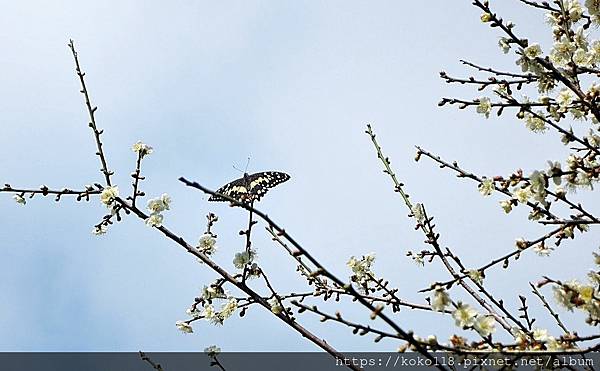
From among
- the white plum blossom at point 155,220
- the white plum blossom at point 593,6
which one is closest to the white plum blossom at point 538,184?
the white plum blossom at point 593,6

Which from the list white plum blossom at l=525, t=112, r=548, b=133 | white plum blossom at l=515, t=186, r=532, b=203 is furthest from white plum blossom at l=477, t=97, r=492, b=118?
white plum blossom at l=515, t=186, r=532, b=203

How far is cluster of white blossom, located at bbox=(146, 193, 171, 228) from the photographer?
3.15 metres

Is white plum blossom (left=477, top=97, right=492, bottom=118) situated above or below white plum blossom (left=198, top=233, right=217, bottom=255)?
above

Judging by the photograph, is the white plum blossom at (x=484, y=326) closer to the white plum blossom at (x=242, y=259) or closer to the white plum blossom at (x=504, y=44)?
the white plum blossom at (x=242, y=259)

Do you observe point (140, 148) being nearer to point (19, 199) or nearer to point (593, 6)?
point (19, 199)

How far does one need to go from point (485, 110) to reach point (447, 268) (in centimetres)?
94

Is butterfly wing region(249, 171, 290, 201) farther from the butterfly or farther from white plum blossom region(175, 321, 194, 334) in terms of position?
white plum blossom region(175, 321, 194, 334)

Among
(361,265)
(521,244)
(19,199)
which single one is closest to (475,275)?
(521,244)

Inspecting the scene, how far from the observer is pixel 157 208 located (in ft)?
11.2

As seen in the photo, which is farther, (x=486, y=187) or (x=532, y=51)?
(x=486, y=187)

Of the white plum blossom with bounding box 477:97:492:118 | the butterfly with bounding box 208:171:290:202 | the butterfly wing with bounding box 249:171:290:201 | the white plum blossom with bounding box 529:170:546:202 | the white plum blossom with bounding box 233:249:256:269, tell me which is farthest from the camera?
the butterfly wing with bounding box 249:171:290:201

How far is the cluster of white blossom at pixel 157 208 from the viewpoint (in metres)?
3.15

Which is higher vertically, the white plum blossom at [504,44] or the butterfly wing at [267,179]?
the butterfly wing at [267,179]

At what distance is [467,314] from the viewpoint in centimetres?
217
